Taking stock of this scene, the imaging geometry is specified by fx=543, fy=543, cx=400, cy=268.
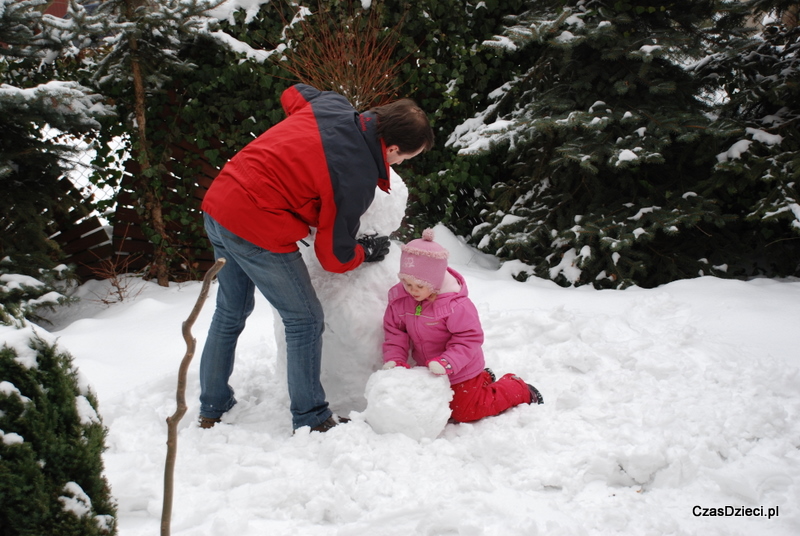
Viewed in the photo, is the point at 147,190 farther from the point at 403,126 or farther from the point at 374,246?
the point at 403,126

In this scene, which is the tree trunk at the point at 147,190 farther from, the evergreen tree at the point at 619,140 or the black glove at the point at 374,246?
the black glove at the point at 374,246

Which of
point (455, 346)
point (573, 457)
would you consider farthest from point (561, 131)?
point (573, 457)

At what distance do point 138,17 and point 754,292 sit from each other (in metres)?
5.40

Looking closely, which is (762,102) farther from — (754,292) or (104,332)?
(104,332)

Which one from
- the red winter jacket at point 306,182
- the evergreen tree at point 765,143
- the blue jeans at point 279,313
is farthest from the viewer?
the evergreen tree at point 765,143

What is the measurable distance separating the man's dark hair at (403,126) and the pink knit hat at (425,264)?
0.46 m

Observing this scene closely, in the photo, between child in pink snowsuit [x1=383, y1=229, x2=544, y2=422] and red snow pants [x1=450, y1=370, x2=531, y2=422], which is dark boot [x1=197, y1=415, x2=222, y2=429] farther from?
red snow pants [x1=450, y1=370, x2=531, y2=422]

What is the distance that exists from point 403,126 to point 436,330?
1.03 m

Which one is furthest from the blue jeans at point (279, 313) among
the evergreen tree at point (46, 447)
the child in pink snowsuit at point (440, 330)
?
the evergreen tree at point (46, 447)

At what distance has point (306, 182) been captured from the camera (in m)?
2.24

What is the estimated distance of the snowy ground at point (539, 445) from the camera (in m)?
2.01

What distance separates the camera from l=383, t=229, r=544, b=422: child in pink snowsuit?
8.57 feet

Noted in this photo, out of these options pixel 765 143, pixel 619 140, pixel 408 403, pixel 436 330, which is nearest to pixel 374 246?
pixel 436 330

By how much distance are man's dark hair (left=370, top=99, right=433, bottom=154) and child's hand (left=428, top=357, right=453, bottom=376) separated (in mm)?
989
